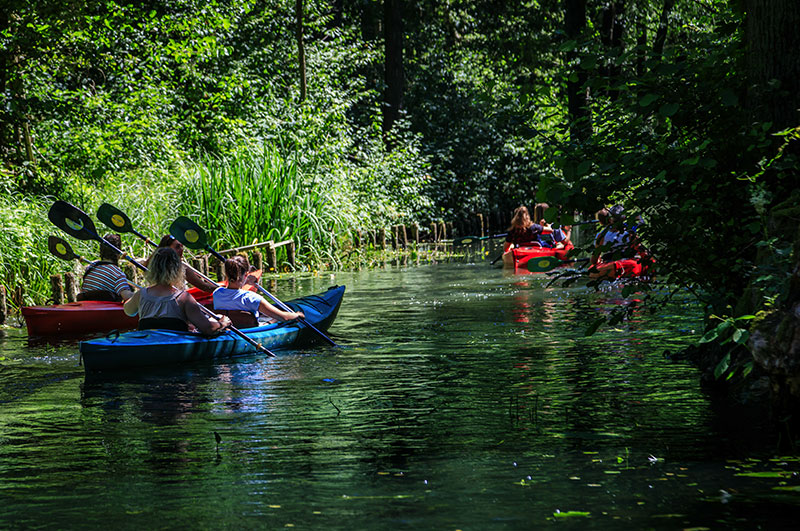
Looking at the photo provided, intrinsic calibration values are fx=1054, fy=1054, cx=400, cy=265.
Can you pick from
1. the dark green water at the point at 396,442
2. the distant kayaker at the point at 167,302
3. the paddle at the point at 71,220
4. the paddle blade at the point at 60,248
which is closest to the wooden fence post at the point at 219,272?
the paddle blade at the point at 60,248

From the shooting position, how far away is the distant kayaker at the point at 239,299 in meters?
10.8

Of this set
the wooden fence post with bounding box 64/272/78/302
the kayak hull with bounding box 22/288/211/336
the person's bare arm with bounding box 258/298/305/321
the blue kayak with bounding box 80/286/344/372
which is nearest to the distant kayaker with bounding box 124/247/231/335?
the blue kayak with bounding box 80/286/344/372

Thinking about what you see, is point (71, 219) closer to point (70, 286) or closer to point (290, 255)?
point (70, 286)

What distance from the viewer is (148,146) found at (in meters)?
23.3

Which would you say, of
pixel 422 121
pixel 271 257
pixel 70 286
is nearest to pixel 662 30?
pixel 422 121

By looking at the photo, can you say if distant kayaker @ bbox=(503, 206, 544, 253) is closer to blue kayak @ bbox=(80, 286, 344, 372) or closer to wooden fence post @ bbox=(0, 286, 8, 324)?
blue kayak @ bbox=(80, 286, 344, 372)

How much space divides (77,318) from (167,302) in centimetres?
276

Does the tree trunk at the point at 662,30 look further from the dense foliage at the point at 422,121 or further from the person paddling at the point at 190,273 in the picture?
the person paddling at the point at 190,273

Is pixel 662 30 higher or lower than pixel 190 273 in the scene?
higher

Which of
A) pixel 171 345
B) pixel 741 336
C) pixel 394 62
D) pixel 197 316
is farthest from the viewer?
pixel 394 62

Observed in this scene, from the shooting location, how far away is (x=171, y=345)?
9633 millimetres

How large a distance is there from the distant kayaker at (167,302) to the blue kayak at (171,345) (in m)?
0.13

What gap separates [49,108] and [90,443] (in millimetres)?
16618

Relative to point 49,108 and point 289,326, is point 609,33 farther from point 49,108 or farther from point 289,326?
point 289,326
